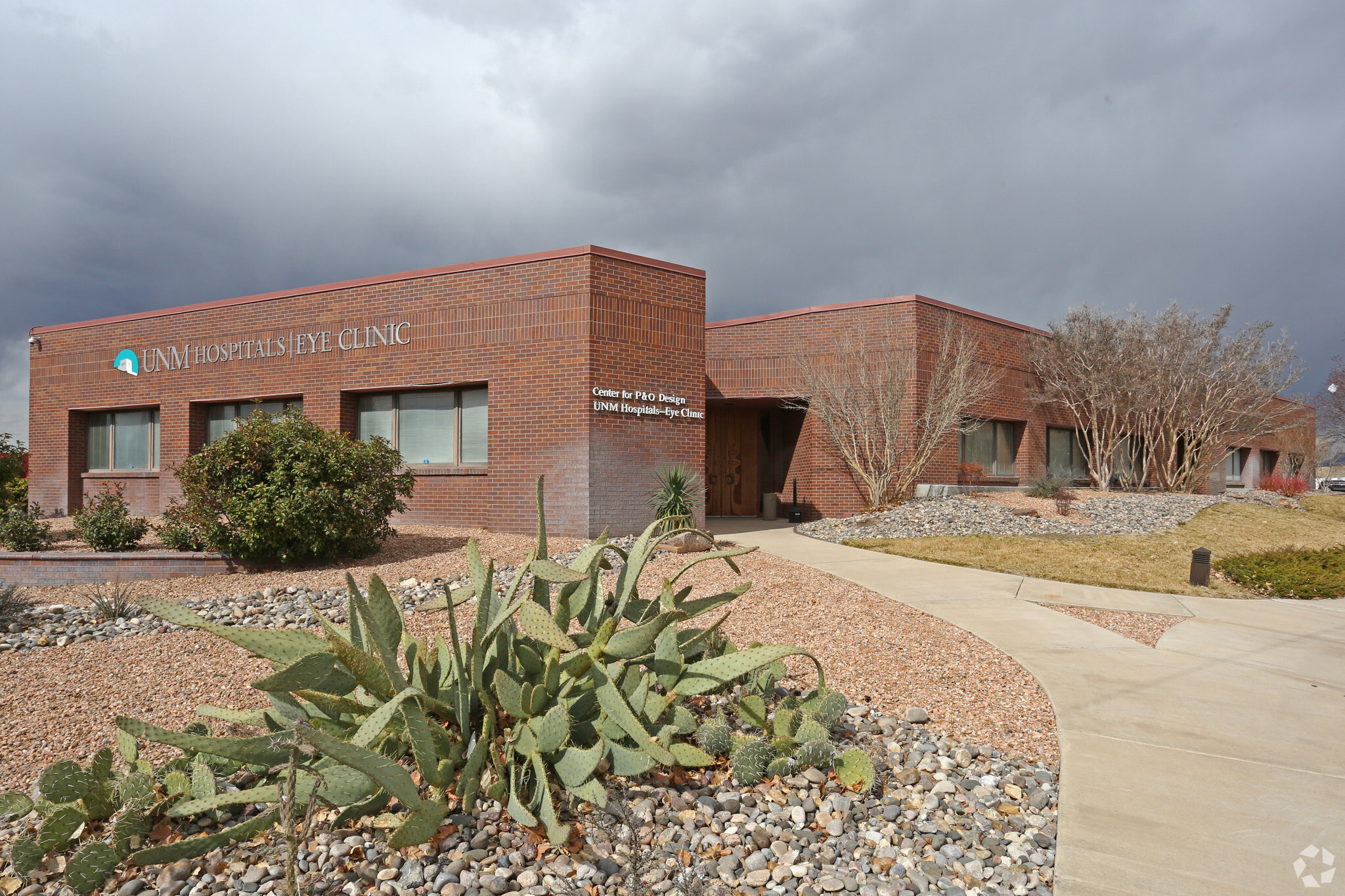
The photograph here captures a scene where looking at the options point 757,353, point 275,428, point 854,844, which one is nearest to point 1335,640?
point 854,844

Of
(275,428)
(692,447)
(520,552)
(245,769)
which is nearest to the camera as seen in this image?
(245,769)

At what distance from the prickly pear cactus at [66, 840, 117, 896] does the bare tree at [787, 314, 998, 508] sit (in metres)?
15.3

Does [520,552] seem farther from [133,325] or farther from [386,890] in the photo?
[133,325]

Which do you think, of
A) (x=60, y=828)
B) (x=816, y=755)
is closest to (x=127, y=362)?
(x=60, y=828)

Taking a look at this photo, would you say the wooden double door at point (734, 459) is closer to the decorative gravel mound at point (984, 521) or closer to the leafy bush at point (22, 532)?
the decorative gravel mound at point (984, 521)

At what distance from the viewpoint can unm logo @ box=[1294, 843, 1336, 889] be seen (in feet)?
8.94

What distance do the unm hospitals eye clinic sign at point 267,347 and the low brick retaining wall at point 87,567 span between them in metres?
6.12

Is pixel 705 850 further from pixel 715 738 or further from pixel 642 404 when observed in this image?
pixel 642 404

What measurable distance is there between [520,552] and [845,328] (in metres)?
10.6

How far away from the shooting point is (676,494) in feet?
37.9

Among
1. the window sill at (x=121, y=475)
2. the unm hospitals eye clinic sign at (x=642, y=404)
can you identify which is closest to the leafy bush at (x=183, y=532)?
the unm hospitals eye clinic sign at (x=642, y=404)

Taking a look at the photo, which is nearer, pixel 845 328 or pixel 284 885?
pixel 284 885

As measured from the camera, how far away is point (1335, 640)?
6.74 meters

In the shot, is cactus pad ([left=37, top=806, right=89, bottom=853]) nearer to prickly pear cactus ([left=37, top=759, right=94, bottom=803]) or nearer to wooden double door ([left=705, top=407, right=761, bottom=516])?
prickly pear cactus ([left=37, top=759, right=94, bottom=803])
